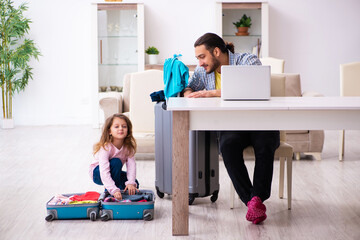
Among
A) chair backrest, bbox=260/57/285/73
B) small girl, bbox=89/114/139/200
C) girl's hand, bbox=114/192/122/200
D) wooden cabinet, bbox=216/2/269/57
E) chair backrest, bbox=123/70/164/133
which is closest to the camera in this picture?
girl's hand, bbox=114/192/122/200

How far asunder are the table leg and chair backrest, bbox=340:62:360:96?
8.38ft

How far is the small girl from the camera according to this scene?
3.08m

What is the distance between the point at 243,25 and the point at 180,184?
14.6 feet

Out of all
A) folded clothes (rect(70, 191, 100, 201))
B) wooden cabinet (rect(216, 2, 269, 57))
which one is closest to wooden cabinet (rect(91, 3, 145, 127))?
wooden cabinet (rect(216, 2, 269, 57))

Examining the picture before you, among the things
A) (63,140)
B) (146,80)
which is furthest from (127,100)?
(63,140)

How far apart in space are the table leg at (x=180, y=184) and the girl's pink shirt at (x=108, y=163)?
1.58 ft

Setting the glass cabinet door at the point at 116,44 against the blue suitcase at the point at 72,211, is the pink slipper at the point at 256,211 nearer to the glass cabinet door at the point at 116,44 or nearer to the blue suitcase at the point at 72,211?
the blue suitcase at the point at 72,211

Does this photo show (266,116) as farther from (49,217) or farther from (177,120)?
(49,217)

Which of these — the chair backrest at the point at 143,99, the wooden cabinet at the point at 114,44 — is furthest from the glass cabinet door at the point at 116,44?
the chair backrest at the point at 143,99

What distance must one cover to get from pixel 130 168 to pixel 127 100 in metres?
2.00

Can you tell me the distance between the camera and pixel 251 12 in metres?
6.84

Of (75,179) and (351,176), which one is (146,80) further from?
(351,176)

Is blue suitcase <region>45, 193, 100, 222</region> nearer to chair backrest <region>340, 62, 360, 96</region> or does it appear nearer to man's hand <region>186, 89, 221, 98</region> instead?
man's hand <region>186, 89, 221, 98</region>

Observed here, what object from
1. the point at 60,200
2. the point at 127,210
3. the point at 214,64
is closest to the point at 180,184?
the point at 127,210
